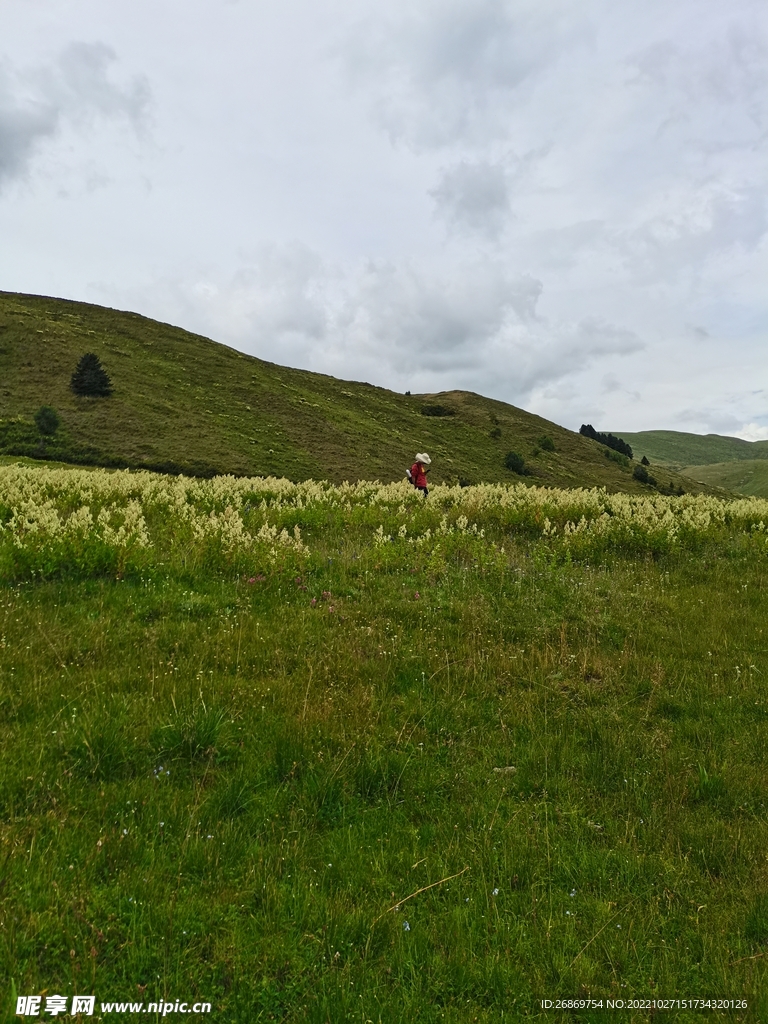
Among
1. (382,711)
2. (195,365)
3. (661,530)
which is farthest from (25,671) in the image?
(195,365)

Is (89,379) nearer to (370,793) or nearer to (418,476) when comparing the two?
(418,476)

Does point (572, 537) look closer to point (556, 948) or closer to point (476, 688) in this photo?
point (476, 688)

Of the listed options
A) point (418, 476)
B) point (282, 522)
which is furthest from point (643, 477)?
point (282, 522)

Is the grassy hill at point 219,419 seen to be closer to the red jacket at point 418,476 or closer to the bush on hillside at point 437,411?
the bush on hillside at point 437,411

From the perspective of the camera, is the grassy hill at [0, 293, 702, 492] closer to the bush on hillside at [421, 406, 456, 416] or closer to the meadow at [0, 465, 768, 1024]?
the bush on hillside at [421, 406, 456, 416]

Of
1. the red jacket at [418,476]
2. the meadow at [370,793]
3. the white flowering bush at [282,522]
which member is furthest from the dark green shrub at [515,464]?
the meadow at [370,793]

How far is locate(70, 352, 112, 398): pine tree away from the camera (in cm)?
6006

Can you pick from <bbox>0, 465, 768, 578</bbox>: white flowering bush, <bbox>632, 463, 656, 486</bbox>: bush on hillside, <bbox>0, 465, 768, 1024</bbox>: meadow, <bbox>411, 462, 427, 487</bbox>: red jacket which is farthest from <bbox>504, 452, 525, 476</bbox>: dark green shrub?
<bbox>0, 465, 768, 1024</bbox>: meadow

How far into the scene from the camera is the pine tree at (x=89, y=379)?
197 ft

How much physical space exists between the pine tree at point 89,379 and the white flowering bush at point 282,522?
48.4 m

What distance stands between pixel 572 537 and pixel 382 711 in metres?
7.83

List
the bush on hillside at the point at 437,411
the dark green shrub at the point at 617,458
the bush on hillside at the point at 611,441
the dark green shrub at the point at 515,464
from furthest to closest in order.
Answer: the bush on hillside at the point at 611,441 → the bush on hillside at the point at 437,411 → the dark green shrub at the point at 617,458 → the dark green shrub at the point at 515,464

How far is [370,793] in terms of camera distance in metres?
4.02

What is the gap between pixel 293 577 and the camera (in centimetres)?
848
